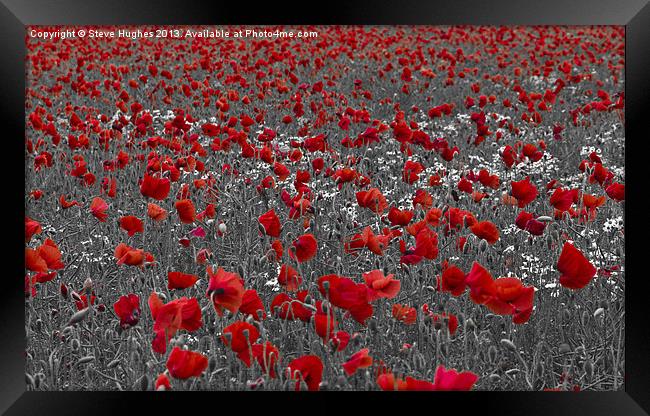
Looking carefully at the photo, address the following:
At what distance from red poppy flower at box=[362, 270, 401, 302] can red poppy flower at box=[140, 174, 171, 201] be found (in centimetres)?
148

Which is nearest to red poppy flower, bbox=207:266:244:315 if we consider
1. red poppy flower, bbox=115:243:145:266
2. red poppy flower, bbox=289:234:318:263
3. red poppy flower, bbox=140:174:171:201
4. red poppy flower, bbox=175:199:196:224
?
red poppy flower, bbox=289:234:318:263

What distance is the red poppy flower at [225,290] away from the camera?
1781mm

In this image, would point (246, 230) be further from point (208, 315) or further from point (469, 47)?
A: point (469, 47)

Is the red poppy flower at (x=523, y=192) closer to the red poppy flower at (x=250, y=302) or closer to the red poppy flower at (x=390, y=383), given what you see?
the red poppy flower at (x=250, y=302)

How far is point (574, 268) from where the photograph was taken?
6.75ft

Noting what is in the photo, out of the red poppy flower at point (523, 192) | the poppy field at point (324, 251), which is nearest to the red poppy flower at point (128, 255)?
the poppy field at point (324, 251)

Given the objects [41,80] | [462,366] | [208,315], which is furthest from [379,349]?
[41,80]

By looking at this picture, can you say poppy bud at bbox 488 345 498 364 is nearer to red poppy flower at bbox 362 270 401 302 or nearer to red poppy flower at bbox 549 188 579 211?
red poppy flower at bbox 362 270 401 302

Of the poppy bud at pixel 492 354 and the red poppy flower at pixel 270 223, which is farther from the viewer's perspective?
the red poppy flower at pixel 270 223

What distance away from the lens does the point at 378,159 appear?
5.40 meters

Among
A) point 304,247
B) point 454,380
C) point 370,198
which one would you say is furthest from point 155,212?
point 454,380

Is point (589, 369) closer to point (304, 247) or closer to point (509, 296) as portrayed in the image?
point (509, 296)

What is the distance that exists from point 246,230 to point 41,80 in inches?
219
